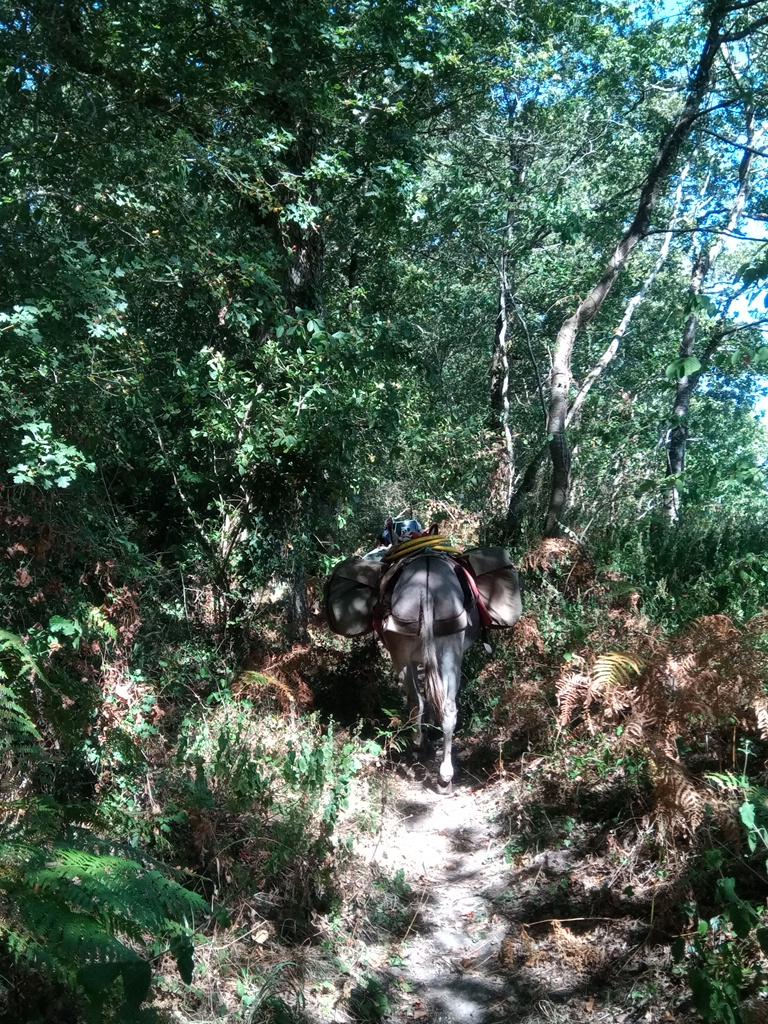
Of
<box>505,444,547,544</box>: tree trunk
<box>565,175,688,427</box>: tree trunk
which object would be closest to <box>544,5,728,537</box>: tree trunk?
<box>565,175,688,427</box>: tree trunk

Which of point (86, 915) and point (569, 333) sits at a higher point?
point (569, 333)

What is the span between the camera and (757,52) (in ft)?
46.0

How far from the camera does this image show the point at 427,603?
22.9 ft

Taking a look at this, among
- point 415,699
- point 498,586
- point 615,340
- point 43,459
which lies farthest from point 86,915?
point 615,340

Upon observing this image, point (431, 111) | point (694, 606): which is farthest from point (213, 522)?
point (431, 111)

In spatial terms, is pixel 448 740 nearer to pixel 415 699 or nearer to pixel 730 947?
pixel 415 699

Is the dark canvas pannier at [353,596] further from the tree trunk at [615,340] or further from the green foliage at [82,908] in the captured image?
the green foliage at [82,908]

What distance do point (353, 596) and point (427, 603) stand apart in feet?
3.77

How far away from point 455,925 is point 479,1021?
89 cm

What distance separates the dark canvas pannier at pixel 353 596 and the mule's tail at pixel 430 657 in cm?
93

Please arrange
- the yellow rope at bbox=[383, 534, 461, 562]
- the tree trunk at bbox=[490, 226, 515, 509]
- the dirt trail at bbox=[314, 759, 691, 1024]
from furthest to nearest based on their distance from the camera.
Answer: the tree trunk at bbox=[490, 226, 515, 509] < the yellow rope at bbox=[383, 534, 461, 562] < the dirt trail at bbox=[314, 759, 691, 1024]

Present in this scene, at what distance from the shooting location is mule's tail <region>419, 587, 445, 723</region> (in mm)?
6953

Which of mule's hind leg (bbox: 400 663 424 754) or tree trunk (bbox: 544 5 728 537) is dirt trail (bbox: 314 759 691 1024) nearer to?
mule's hind leg (bbox: 400 663 424 754)

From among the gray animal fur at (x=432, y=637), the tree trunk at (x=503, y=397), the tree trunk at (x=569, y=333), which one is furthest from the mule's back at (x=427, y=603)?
the tree trunk at (x=503, y=397)
